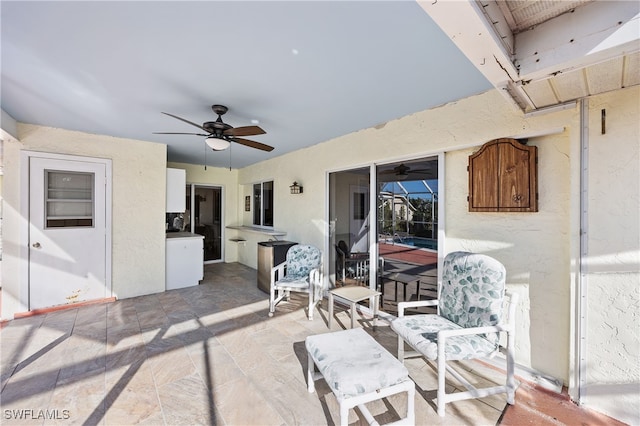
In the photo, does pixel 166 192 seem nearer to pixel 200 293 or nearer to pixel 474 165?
pixel 200 293

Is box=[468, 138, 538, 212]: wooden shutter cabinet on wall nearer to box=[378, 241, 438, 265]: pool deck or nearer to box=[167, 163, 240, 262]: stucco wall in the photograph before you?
box=[378, 241, 438, 265]: pool deck

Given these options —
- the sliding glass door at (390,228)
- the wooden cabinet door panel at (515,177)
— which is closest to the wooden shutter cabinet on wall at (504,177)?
the wooden cabinet door panel at (515,177)

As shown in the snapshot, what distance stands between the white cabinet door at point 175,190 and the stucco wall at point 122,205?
0.23 m

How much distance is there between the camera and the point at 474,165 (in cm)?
252

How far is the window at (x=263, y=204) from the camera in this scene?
5977mm

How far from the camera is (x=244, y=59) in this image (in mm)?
1955

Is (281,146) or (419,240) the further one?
(281,146)

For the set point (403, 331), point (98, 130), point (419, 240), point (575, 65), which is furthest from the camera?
point (98, 130)

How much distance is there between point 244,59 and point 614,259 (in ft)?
9.88

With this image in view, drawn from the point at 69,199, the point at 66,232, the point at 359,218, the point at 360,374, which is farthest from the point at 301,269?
the point at 69,199

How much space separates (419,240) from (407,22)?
7.52ft

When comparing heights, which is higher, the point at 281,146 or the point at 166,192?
the point at 281,146

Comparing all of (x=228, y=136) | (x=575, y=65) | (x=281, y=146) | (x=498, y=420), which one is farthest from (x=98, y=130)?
(x=498, y=420)

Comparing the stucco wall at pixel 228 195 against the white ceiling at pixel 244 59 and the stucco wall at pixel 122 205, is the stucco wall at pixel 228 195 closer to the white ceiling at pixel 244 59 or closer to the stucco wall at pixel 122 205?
the stucco wall at pixel 122 205
